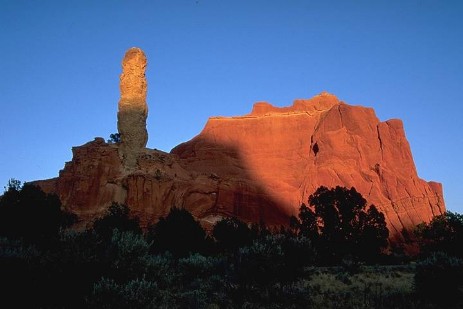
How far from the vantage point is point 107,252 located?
1212cm

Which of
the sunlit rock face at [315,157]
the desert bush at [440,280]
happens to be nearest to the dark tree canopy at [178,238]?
the desert bush at [440,280]

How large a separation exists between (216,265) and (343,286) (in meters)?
6.43

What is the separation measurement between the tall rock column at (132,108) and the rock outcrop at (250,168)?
0.20 metres

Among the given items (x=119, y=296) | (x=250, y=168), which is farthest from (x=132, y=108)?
(x=119, y=296)

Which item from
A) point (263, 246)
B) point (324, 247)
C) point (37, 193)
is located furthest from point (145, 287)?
point (324, 247)

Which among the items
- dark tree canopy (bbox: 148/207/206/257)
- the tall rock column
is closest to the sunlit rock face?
the tall rock column

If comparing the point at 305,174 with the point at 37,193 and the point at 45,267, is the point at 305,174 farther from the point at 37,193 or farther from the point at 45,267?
the point at 45,267

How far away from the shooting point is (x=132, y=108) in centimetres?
9162

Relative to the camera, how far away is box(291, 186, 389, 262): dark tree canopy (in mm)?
45281

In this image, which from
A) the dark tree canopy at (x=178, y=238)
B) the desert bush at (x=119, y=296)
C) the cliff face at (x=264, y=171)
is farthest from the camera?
the cliff face at (x=264, y=171)

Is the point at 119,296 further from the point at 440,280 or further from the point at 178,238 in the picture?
the point at 178,238

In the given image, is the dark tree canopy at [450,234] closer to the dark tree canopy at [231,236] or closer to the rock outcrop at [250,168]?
the dark tree canopy at [231,236]

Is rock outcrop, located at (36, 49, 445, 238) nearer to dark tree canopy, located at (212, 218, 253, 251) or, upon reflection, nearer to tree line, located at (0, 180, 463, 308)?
dark tree canopy, located at (212, 218, 253, 251)

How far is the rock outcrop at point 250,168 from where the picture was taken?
85688mm
